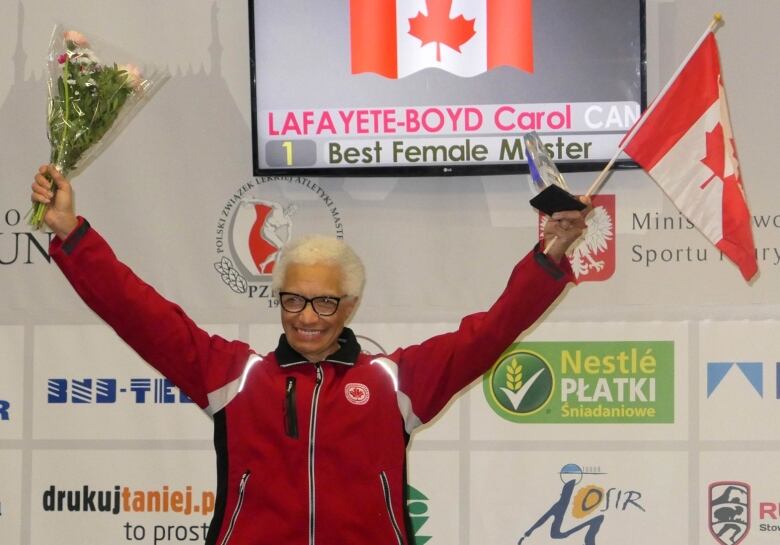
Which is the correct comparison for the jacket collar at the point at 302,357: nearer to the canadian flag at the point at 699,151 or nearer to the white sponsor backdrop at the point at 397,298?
the canadian flag at the point at 699,151

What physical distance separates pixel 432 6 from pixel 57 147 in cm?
140

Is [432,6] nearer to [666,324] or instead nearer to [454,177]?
[454,177]

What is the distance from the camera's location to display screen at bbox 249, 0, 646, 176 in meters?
3.05

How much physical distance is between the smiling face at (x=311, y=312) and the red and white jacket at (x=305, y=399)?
0.05 meters

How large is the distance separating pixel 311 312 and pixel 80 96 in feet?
2.23

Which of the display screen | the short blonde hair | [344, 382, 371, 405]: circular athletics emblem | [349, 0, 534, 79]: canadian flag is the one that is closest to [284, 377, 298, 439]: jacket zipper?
[344, 382, 371, 405]: circular athletics emblem

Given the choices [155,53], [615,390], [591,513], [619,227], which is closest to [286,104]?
[155,53]

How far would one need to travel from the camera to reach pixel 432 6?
3.10 metres

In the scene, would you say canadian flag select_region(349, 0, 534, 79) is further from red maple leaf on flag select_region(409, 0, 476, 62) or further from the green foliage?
the green foliage

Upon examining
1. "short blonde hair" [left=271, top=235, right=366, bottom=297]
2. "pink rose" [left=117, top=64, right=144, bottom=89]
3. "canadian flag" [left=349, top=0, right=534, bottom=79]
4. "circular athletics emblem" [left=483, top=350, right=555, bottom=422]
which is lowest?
"circular athletics emblem" [left=483, top=350, right=555, bottom=422]

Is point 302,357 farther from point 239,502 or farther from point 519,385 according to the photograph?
point 519,385

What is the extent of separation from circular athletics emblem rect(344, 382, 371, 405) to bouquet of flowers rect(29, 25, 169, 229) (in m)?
0.74

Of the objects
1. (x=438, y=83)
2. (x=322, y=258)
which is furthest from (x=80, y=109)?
(x=438, y=83)

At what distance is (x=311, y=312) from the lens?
2.02m
